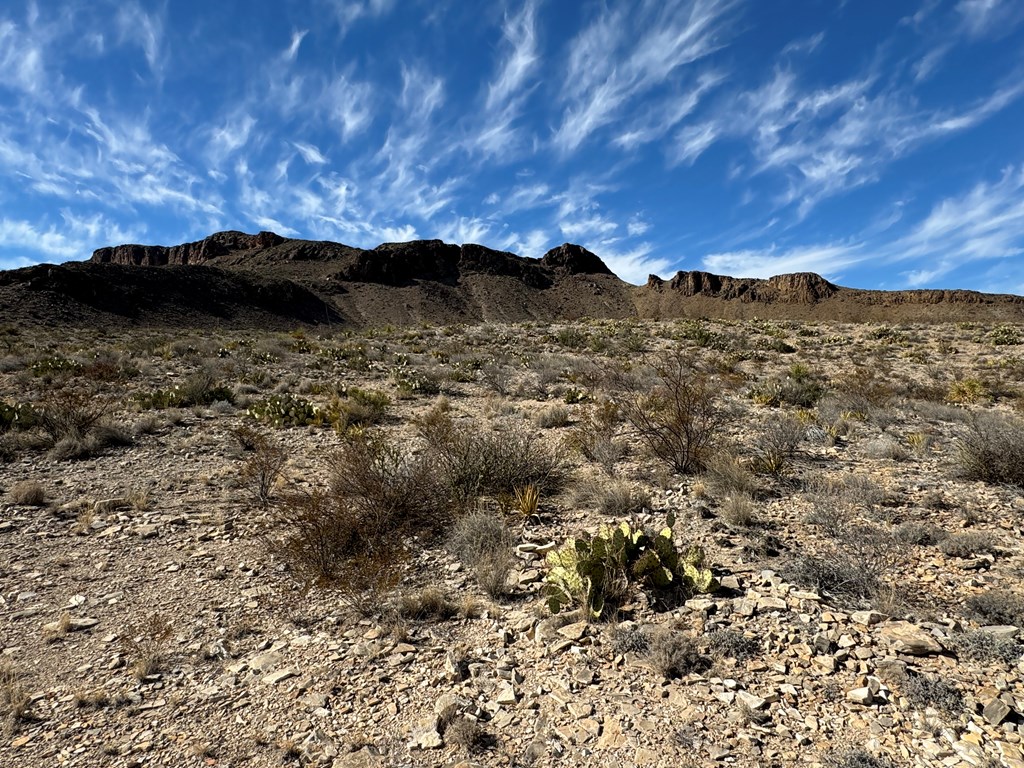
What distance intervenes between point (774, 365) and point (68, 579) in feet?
58.2

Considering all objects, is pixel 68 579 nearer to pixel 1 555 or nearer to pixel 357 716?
pixel 1 555

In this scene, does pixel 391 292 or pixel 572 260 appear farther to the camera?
pixel 572 260

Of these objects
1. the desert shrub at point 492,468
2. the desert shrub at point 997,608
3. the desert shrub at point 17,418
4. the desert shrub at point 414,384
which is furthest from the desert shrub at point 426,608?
the desert shrub at point 414,384

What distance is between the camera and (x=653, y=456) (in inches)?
296

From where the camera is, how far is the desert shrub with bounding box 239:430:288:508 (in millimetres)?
6539

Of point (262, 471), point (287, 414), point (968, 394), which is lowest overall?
point (262, 471)

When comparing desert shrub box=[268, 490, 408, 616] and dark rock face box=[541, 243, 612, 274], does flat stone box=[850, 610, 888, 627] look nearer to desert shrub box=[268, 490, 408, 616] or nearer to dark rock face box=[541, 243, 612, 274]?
desert shrub box=[268, 490, 408, 616]

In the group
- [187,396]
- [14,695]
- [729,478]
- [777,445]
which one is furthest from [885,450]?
[187,396]

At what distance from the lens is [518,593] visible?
452 centimetres

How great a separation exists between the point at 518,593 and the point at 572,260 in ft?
374

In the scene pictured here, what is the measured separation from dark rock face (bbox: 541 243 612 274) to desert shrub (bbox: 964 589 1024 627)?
111304 mm

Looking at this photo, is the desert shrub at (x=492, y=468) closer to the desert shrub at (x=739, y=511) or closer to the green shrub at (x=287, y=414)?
the desert shrub at (x=739, y=511)

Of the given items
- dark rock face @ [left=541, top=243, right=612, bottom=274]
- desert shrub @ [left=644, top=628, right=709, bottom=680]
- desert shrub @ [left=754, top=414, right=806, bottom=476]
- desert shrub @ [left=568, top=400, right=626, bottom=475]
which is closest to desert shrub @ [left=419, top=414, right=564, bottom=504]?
desert shrub @ [left=568, top=400, right=626, bottom=475]

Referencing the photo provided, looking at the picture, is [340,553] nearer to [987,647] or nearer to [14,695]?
[14,695]
